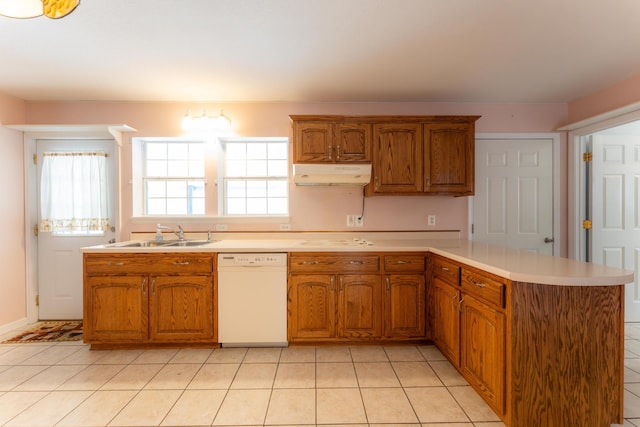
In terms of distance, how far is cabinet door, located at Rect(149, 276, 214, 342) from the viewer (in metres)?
2.67

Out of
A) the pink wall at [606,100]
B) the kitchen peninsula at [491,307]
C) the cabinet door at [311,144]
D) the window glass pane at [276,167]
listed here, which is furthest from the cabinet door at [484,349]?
the pink wall at [606,100]

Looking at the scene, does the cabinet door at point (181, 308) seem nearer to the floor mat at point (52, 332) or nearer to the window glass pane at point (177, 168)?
the floor mat at point (52, 332)

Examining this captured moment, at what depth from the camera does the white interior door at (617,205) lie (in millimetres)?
3262

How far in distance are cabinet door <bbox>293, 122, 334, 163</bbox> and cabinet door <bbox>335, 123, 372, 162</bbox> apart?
3.0 inches

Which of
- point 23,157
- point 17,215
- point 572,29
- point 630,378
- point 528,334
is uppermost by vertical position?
point 572,29

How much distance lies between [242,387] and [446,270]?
169cm

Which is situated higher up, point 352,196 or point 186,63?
point 186,63

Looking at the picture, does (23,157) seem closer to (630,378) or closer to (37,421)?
(37,421)

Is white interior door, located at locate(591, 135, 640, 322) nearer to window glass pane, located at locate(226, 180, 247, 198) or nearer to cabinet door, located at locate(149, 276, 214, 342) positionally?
window glass pane, located at locate(226, 180, 247, 198)

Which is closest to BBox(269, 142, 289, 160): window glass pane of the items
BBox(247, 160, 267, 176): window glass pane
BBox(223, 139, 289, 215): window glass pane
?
BBox(223, 139, 289, 215): window glass pane

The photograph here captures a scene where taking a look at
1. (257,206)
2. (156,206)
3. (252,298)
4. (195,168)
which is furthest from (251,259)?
(156,206)

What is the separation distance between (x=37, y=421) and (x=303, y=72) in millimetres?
2942

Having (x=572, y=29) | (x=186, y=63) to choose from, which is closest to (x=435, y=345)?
(x=572, y=29)

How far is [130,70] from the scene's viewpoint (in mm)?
2631
